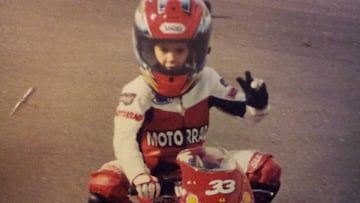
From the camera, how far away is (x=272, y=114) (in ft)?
6.65

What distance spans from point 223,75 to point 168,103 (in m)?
0.88

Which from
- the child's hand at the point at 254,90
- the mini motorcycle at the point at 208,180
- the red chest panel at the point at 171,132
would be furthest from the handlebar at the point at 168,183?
the child's hand at the point at 254,90

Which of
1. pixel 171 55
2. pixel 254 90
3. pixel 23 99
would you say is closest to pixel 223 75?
pixel 23 99

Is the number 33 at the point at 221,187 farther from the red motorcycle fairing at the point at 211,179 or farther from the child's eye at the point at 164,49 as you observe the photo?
the child's eye at the point at 164,49

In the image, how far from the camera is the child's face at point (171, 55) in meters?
1.23

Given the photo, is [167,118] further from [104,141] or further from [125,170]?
[104,141]

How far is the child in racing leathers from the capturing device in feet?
4.01

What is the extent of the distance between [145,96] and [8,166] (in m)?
0.57

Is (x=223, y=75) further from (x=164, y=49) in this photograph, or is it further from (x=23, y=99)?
(x=164, y=49)

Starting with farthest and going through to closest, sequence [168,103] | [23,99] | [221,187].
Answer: [23,99] < [168,103] < [221,187]

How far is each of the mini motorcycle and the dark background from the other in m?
0.50

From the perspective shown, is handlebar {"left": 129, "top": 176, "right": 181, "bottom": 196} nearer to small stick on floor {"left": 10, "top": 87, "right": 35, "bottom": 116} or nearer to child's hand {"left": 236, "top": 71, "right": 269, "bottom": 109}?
child's hand {"left": 236, "top": 71, "right": 269, "bottom": 109}

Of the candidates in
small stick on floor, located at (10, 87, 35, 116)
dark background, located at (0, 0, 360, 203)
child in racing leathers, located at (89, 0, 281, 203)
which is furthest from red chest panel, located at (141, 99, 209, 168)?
small stick on floor, located at (10, 87, 35, 116)

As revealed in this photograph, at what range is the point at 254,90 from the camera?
135cm
